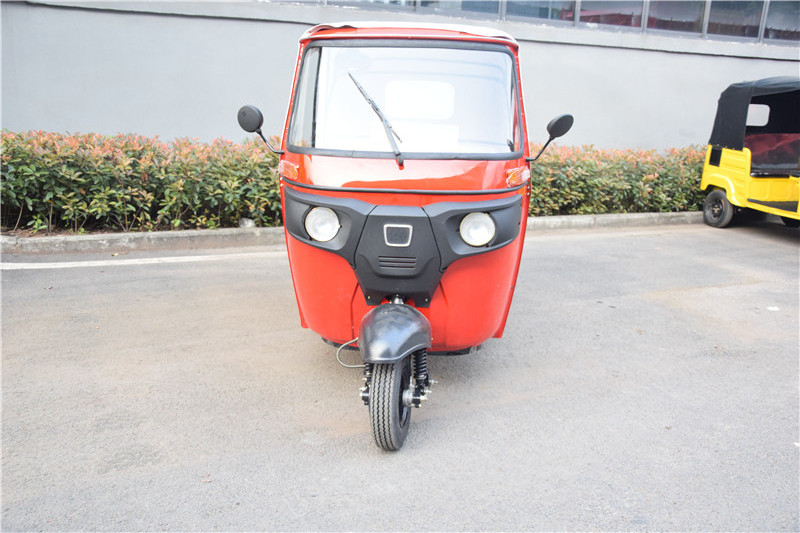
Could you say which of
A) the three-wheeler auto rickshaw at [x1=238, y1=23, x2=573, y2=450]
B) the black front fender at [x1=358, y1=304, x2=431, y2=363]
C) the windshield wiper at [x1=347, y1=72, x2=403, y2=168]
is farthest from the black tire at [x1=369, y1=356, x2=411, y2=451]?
the windshield wiper at [x1=347, y1=72, x2=403, y2=168]

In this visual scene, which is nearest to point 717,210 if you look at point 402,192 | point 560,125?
point 560,125

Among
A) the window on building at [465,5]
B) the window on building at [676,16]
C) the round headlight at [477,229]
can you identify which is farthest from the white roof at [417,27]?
the window on building at [676,16]

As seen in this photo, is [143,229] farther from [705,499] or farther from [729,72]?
[729,72]

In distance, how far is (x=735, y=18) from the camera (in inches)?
478

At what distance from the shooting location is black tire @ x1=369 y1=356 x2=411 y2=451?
9.77ft

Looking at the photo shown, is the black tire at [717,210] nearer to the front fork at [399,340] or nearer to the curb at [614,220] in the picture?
the curb at [614,220]

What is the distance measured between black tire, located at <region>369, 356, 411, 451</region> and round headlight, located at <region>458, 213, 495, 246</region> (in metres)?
0.71

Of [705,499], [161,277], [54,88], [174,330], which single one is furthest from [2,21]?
[705,499]

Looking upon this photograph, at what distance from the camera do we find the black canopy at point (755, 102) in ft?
27.4

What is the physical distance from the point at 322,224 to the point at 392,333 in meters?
0.69

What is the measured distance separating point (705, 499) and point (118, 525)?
2511 millimetres

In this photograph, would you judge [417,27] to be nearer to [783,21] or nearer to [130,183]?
[130,183]

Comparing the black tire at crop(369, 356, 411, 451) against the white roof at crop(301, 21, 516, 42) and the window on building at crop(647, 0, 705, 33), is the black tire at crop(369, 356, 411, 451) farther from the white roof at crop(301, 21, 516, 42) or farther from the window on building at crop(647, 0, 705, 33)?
the window on building at crop(647, 0, 705, 33)

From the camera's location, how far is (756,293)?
595 cm
